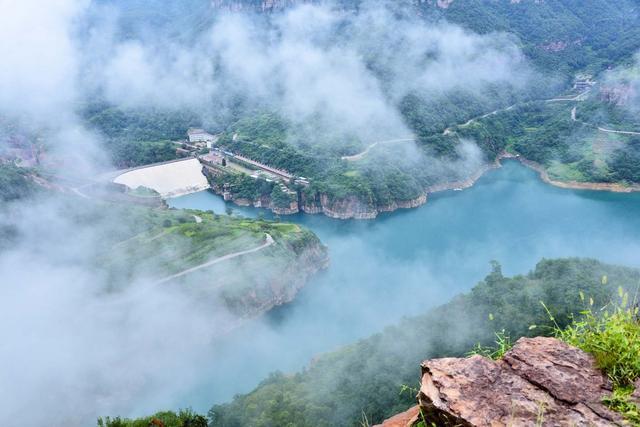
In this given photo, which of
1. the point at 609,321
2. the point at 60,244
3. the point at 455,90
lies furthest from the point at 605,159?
the point at 609,321

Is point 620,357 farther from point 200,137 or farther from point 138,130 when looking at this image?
point 138,130

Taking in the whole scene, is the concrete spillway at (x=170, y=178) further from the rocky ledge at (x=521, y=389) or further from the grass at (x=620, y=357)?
the grass at (x=620, y=357)

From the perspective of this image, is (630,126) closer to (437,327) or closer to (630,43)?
(630,43)

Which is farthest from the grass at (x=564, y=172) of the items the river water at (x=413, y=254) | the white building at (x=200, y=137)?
the white building at (x=200, y=137)

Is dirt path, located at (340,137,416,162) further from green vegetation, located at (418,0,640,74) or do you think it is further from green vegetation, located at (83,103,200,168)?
green vegetation, located at (418,0,640,74)

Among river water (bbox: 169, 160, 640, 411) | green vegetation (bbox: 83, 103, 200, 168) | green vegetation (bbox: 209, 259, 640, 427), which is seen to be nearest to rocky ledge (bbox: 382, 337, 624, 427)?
green vegetation (bbox: 209, 259, 640, 427)

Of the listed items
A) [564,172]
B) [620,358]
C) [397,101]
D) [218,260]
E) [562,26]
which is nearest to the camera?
[620,358]

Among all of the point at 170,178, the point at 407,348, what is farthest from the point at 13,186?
the point at 407,348
